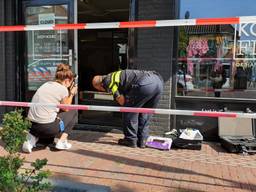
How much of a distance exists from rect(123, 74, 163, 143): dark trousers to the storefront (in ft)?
2.43

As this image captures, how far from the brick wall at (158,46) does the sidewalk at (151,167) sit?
944mm

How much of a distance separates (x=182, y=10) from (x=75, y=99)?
2.57 meters

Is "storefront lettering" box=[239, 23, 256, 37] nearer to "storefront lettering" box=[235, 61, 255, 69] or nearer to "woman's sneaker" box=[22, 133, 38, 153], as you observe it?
"storefront lettering" box=[235, 61, 255, 69]

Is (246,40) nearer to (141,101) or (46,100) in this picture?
(141,101)

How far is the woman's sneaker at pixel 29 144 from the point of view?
4.82 m

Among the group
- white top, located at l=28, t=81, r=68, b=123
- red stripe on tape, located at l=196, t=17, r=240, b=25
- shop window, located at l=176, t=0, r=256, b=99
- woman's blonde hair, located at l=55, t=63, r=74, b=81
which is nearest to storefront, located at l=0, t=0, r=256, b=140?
shop window, located at l=176, t=0, r=256, b=99

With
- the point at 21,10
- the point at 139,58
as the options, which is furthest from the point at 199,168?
the point at 21,10

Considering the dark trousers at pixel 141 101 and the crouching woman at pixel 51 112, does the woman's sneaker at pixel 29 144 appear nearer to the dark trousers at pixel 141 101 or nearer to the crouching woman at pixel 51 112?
the crouching woman at pixel 51 112

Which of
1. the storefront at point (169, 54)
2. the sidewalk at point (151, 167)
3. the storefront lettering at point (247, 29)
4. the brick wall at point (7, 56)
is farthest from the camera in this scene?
the brick wall at point (7, 56)

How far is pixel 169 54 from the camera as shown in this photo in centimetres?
570

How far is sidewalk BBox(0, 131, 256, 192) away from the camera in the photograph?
3787mm

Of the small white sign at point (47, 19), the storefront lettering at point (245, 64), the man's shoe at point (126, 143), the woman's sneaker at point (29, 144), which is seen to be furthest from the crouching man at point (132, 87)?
the small white sign at point (47, 19)

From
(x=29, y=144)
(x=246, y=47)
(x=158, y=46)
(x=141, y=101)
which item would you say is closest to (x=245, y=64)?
(x=246, y=47)

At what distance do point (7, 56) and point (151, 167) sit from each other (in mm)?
3926
